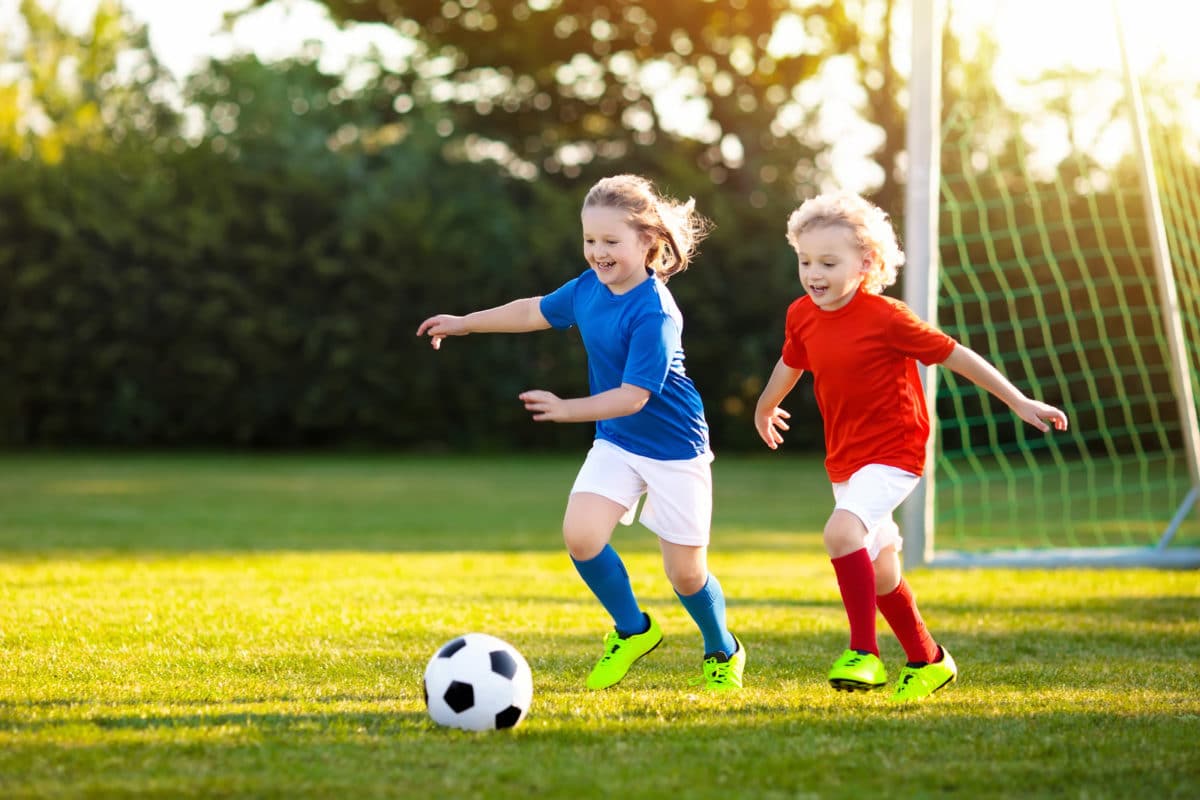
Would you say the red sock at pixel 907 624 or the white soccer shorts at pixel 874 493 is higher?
the white soccer shorts at pixel 874 493

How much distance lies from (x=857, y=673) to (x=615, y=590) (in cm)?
86

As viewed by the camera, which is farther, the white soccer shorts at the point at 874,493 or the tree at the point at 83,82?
the tree at the point at 83,82

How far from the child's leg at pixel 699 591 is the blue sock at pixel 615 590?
16 centimetres

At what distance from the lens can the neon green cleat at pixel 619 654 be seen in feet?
14.8

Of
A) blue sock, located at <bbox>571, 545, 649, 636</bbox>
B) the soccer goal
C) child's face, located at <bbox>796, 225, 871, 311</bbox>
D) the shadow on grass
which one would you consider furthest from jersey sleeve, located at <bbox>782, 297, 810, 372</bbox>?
the shadow on grass

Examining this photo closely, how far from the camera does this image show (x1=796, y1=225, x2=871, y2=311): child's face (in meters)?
4.33

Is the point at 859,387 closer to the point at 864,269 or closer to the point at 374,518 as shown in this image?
the point at 864,269

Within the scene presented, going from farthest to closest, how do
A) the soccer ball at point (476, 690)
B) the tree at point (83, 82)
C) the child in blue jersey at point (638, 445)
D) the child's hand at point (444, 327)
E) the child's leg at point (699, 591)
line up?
the tree at point (83, 82) → the child's hand at point (444, 327) → the child's leg at point (699, 591) → the child in blue jersey at point (638, 445) → the soccer ball at point (476, 690)

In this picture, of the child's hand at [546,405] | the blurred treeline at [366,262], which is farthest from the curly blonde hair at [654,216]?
the blurred treeline at [366,262]

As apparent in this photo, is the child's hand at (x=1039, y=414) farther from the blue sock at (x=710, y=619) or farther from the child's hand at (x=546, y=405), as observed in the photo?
the child's hand at (x=546, y=405)

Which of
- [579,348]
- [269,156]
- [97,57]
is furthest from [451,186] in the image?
[97,57]

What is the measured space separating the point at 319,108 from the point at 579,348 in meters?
7.78

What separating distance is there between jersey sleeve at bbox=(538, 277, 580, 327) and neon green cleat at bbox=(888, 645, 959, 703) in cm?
157

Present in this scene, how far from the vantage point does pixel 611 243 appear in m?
4.42
